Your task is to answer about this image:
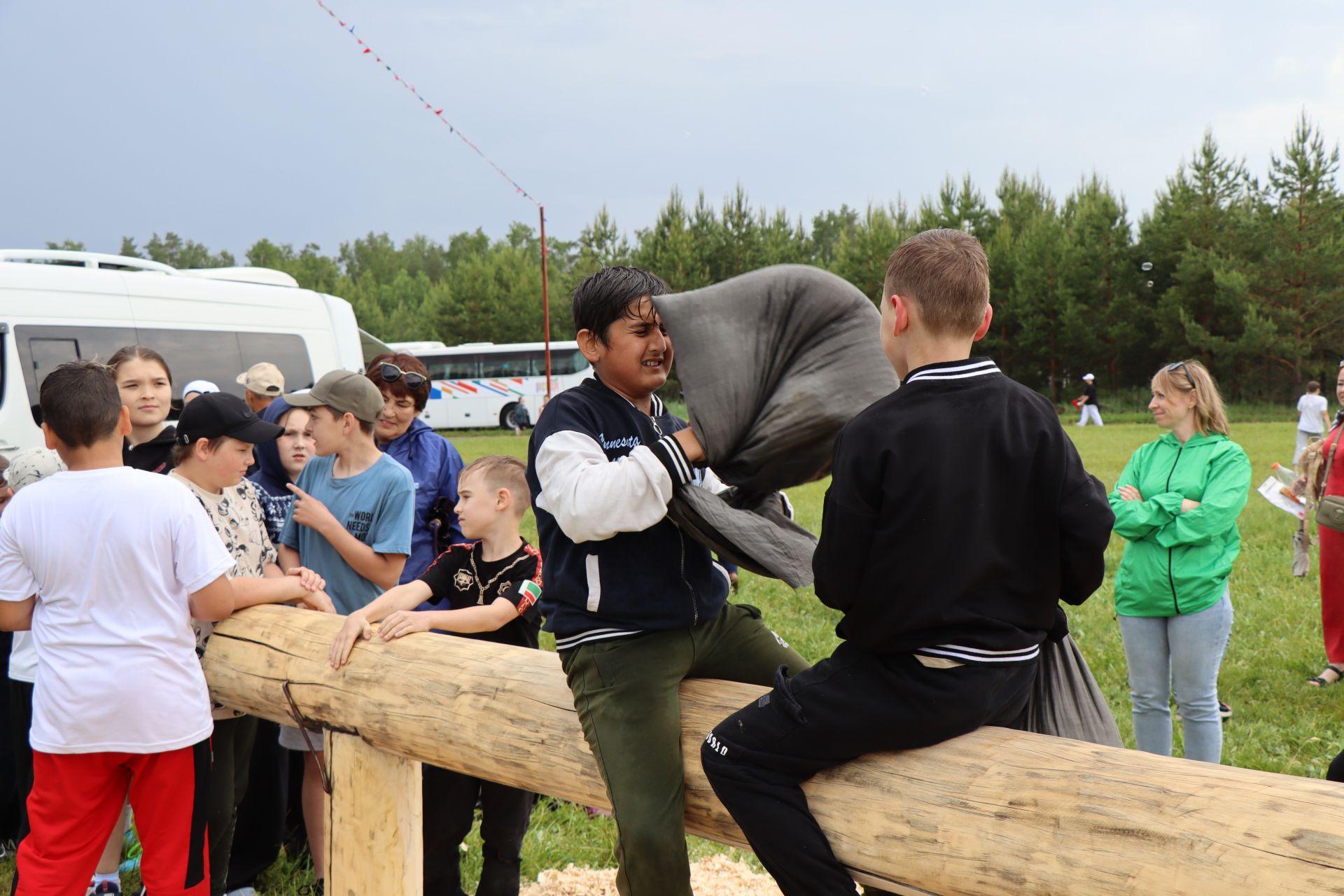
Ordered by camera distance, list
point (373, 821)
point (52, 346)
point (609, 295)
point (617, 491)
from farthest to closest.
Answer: point (52, 346)
point (373, 821)
point (609, 295)
point (617, 491)

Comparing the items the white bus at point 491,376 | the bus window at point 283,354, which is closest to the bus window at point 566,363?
the white bus at point 491,376

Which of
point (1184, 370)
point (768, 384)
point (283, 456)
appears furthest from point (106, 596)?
point (1184, 370)

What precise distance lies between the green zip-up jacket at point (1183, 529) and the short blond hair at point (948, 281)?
109 inches

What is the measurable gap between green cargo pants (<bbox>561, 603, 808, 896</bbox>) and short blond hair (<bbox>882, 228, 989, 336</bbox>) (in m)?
0.90

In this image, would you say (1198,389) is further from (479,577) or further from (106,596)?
(106,596)

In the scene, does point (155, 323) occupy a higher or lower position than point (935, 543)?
higher

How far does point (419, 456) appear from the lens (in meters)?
4.13

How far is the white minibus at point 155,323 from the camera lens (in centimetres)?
888

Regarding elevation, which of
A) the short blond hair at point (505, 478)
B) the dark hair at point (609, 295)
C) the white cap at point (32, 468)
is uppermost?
the dark hair at point (609, 295)

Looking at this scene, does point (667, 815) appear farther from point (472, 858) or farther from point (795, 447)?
point (472, 858)

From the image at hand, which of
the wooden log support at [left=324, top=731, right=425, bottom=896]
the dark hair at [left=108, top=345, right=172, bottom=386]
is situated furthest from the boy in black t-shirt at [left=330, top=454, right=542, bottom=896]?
the dark hair at [left=108, top=345, right=172, bottom=386]

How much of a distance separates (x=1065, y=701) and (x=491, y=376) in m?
34.9

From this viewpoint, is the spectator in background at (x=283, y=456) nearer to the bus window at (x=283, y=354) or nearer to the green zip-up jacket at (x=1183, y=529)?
the green zip-up jacket at (x=1183, y=529)

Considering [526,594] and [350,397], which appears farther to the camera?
[350,397]
